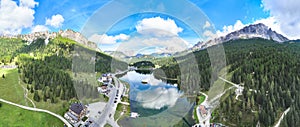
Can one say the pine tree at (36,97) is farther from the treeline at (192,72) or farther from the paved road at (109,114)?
the treeline at (192,72)

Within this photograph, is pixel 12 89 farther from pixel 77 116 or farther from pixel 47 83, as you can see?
pixel 77 116

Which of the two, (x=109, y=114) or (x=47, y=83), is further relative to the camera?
(x=47, y=83)

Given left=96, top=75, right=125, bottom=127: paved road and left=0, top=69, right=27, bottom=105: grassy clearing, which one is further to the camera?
left=0, top=69, right=27, bottom=105: grassy clearing

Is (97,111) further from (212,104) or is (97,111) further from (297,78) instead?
(297,78)

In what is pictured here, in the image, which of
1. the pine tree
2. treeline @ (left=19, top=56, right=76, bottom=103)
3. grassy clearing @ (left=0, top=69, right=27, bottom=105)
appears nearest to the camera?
the pine tree

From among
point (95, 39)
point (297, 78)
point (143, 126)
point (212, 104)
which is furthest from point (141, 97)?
point (297, 78)

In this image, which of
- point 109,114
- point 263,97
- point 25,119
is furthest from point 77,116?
point 263,97

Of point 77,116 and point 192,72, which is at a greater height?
point 192,72

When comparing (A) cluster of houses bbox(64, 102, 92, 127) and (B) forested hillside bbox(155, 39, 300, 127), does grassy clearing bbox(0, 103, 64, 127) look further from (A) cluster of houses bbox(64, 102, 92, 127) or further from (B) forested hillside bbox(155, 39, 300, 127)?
(B) forested hillside bbox(155, 39, 300, 127)

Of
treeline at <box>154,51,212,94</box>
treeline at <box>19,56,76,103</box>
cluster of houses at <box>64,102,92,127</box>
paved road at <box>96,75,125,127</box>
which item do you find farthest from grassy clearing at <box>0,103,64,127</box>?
treeline at <box>154,51,212,94</box>
